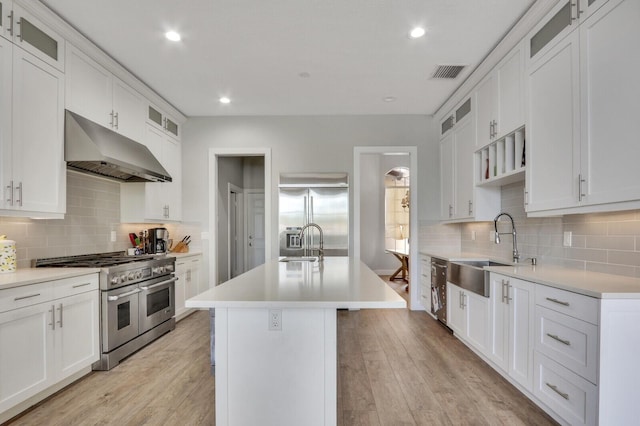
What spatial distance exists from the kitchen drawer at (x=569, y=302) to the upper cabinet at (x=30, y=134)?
139 inches

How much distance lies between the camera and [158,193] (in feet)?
13.8

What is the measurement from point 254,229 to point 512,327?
5326 millimetres

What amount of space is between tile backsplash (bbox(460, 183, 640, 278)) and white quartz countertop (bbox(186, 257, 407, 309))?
1596mm

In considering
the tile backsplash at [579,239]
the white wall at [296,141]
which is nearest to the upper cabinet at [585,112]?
the tile backsplash at [579,239]

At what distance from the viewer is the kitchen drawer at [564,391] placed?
1.71 meters

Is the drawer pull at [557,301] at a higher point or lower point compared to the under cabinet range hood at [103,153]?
lower

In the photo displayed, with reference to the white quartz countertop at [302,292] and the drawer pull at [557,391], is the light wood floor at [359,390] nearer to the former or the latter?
the drawer pull at [557,391]

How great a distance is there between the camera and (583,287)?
5.78 ft

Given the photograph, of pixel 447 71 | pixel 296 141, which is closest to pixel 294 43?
pixel 447 71

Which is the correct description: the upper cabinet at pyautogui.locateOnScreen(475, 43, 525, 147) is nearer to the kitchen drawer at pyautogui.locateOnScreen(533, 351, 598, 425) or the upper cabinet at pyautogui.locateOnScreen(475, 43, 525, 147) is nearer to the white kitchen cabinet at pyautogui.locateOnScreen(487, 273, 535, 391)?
the white kitchen cabinet at pyautogui.locateOnScreen(487, 273, 535, 391)

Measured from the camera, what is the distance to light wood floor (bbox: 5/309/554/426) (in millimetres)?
2107

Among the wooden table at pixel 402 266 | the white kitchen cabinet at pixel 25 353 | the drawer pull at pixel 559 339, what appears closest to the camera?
the drawer pull at pixel 559 339

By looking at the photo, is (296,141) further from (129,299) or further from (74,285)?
(74,285)

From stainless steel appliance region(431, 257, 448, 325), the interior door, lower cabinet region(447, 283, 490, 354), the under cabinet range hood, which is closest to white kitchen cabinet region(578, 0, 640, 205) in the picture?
lower cabinet region(447, 283, 490, 354)
